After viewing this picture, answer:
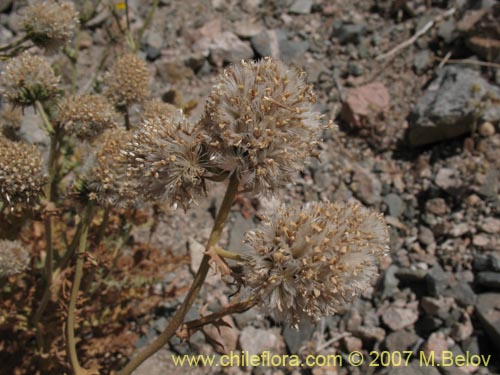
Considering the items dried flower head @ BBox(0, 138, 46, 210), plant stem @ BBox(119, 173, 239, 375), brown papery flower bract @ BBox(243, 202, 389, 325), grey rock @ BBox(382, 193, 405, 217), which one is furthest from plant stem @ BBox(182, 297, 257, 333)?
grey rock @ BBox(382, 193, 405, 217)

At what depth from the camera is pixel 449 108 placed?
5.68m

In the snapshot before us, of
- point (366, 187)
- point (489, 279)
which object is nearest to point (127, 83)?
point (366, 187)

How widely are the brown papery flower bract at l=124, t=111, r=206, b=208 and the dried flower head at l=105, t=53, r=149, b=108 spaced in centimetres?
147

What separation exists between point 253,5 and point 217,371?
553cm

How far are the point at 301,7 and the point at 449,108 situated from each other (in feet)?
10.1

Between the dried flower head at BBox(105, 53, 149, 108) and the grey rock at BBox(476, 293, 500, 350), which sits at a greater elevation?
the dried flower head at BBox(105, 53, 149, 108)

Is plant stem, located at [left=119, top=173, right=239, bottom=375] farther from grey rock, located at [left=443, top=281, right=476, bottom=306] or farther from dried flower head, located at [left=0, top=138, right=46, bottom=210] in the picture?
grey rock, located at [left=443, top=281, right=476, bottom=306]

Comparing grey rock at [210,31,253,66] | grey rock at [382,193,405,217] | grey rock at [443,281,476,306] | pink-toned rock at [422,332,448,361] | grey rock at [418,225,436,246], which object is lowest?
pink-toned rock at [422,332,448,361]

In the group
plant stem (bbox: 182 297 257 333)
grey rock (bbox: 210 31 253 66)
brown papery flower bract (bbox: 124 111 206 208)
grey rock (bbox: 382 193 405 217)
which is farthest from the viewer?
grey rock (bbox: 210 31 253 66)

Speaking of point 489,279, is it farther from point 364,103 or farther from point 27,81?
point 27,81

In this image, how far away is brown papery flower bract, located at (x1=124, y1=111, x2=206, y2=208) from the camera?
97.1 inches

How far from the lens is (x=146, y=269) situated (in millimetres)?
4910

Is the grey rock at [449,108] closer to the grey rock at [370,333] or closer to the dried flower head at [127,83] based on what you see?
the grey rock at [370,333]

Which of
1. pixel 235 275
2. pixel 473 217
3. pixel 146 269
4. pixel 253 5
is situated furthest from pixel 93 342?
pixel 253 5
